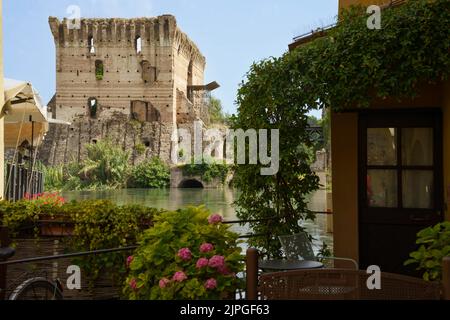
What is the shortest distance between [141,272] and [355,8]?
3272mm

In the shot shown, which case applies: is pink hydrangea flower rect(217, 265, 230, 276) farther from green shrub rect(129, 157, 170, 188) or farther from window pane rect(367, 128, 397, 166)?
green shrub rect(129, 157, 170, 188)

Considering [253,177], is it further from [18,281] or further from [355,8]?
[18,281]

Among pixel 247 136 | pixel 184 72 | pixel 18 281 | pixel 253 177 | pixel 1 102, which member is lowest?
pixel 18 281

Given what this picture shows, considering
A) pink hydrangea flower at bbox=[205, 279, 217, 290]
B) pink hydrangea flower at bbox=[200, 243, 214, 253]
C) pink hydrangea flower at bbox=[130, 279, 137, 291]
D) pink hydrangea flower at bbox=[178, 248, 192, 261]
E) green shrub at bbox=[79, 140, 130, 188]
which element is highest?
green shrub at bbox=[79, 140, 130, 188]

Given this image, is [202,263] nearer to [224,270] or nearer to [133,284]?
[224,270]

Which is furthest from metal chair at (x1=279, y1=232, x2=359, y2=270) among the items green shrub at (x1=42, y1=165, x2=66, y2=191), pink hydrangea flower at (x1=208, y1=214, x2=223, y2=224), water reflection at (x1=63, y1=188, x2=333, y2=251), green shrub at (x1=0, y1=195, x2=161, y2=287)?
green shrub at (x1=42, y1=165, x2=66, y2=191)

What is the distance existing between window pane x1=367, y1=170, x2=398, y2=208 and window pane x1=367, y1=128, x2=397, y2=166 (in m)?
0.10

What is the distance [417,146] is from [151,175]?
3822cm

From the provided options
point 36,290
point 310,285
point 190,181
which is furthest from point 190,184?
point 310,285

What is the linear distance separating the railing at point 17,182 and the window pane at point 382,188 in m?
6.06

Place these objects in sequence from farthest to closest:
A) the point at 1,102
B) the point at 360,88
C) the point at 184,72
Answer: the point at 184,72 → the point at 1,102 → the point at 360,88

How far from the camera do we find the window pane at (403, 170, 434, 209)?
5371 mm

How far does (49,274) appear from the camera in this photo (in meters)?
5.21
